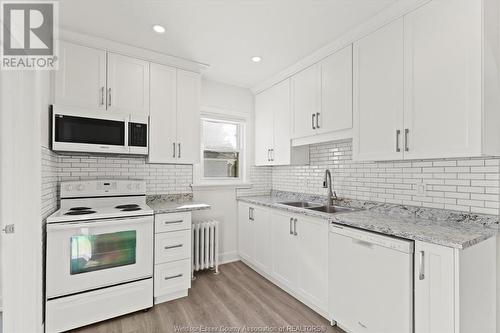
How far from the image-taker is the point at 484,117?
1493 mm

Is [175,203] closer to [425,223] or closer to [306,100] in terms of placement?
[306,100]

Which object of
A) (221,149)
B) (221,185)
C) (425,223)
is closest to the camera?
(425,223)

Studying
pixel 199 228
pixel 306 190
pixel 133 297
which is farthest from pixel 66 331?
pixel 306 190

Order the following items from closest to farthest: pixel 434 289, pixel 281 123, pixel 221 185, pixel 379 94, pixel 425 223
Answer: pixel 434 289, pixel 425 223, pixel 379 94, pixel 281 123, pixel 221 185

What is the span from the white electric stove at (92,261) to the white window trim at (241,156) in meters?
1.10

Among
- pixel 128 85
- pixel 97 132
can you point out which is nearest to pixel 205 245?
pixel 97 132

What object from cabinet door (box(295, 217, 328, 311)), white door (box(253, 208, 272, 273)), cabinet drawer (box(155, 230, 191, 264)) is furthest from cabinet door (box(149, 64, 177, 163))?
cabinet door (box(295, 217, 328, 311))

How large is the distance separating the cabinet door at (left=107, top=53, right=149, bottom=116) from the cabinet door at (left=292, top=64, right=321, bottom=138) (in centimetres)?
173

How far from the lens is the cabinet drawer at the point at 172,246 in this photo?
2406 millimetres

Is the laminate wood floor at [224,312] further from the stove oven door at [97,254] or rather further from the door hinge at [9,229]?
the door hinge at [9,229]

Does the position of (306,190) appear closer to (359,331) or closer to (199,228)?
(199,228)

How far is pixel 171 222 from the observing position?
8.11 feet

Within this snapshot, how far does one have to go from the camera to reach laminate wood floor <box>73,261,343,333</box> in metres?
2.08

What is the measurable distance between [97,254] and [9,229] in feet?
2.19
